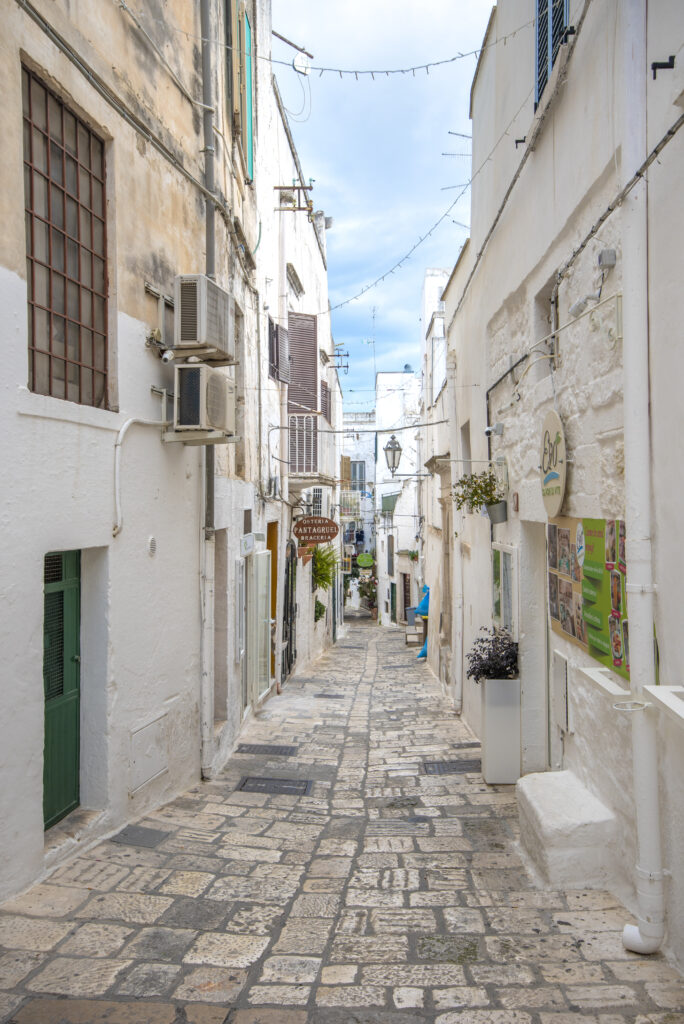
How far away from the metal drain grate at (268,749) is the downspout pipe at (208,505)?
1.30m

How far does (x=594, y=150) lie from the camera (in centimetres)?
466

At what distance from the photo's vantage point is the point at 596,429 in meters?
4.75

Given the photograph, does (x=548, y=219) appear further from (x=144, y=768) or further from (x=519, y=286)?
(x=144, y=768)

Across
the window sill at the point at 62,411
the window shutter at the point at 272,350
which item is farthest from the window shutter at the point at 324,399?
the window sill at the point at 62,411

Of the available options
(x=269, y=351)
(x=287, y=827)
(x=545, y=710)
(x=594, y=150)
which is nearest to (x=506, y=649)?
(x=545, y=710)

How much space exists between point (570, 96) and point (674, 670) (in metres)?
3.98

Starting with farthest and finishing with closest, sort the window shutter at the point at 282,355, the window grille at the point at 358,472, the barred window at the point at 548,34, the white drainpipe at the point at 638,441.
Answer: the window grille at the point at 358,472
the window shutter at the point at 282,355
the barred window at the point at 548,34
the white drainpipe at the point at 638,441

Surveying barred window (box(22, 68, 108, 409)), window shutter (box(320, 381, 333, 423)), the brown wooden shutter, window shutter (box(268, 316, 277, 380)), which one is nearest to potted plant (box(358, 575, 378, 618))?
window shutter (box(320, 381, 333, 423))

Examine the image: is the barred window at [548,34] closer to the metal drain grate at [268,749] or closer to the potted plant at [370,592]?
the metal drain grate at [268,749]

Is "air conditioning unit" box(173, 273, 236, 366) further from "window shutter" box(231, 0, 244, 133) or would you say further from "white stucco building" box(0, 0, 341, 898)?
"window shutter" box(231, 0, 244, 133)

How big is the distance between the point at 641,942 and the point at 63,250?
4.95 meters

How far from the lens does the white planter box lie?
679 centimetres

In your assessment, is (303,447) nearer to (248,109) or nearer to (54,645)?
(248,109)

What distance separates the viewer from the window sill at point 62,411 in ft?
13.3
